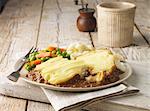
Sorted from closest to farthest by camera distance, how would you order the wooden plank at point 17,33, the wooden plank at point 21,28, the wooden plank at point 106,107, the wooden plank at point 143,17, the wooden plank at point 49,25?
the wooden plank at point 106,107 → the wooden plank at point 17,33 → the wooden plank at point 21,28 → the wooden plank at point 49,25 → the wooden plank at point 143,17

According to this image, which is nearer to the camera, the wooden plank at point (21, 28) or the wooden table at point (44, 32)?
the wooden table at point (44, 32)

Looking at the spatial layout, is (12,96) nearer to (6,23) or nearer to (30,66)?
(30,66)

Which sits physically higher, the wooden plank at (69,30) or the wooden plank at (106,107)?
the wooden plank at (106,107)

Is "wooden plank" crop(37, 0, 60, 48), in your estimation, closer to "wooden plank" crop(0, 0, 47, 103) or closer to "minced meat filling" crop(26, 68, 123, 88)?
"wooden plank" crop(0, 0, 47, 103)

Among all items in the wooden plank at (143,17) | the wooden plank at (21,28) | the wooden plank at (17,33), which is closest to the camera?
the wooden plank at (17,33)

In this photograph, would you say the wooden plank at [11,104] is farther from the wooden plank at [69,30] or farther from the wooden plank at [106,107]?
the wooden plank at [69,30]

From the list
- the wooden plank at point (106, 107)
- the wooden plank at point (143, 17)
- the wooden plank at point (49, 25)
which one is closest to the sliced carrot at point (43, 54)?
the wooden plank at point (106, 107)

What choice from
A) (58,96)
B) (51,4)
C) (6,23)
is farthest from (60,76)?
(51,4)

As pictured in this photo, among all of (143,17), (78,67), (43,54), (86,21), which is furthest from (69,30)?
(78,67)

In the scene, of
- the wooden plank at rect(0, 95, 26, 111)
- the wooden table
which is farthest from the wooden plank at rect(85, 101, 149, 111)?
the wooden plank at rect(0, 95, 26, 111)
